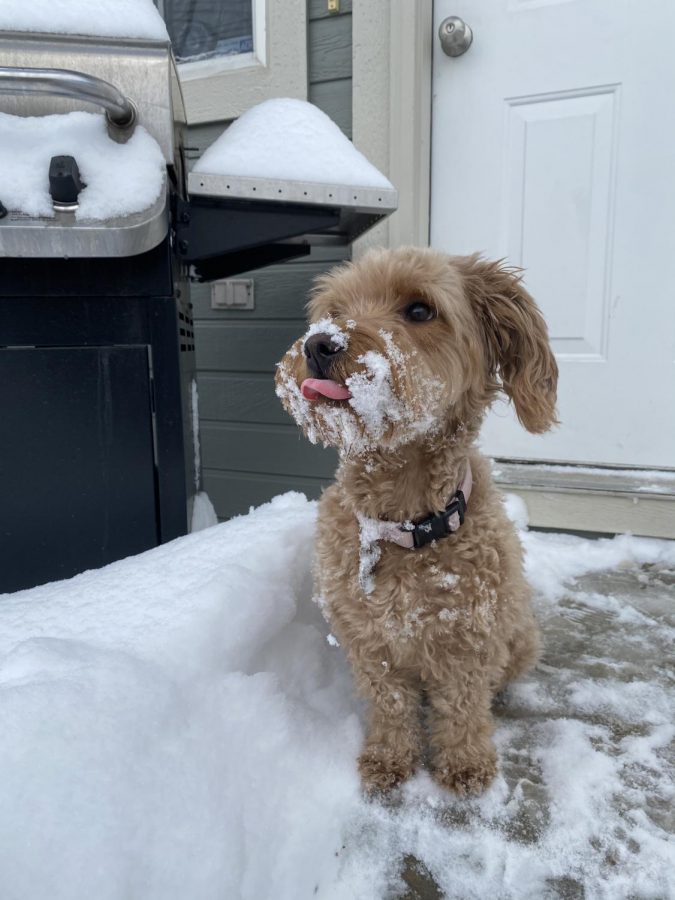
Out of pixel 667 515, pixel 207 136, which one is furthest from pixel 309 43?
pixel 667 515

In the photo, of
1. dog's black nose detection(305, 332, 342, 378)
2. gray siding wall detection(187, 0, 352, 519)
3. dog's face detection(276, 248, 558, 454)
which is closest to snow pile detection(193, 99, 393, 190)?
dog's face detection(276, 248, 558, 454)

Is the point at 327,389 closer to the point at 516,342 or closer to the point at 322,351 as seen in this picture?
the point at 322,351

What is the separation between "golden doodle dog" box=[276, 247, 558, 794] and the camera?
4.11 ft

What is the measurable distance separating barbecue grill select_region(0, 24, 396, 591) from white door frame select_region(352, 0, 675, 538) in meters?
0.92

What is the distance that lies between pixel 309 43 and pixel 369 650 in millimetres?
2854

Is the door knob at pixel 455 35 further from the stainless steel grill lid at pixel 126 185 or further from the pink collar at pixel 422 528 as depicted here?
the pink collar at pixel 422 528

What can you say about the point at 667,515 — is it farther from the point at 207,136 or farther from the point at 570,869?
the point at 207,136

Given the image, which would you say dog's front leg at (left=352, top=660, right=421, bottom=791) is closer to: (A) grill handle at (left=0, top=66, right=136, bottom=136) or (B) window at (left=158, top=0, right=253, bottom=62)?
(A) grill handle at (left=0, top=66, right=136, bottom=136)

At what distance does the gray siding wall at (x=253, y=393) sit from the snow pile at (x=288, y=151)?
101 centimetres

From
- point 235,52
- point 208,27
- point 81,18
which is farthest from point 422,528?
point 208,27

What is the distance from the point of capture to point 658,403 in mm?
2592

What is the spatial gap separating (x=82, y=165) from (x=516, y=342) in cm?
123

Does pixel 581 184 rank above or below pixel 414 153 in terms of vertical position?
below

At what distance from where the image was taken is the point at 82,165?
1519 mm
